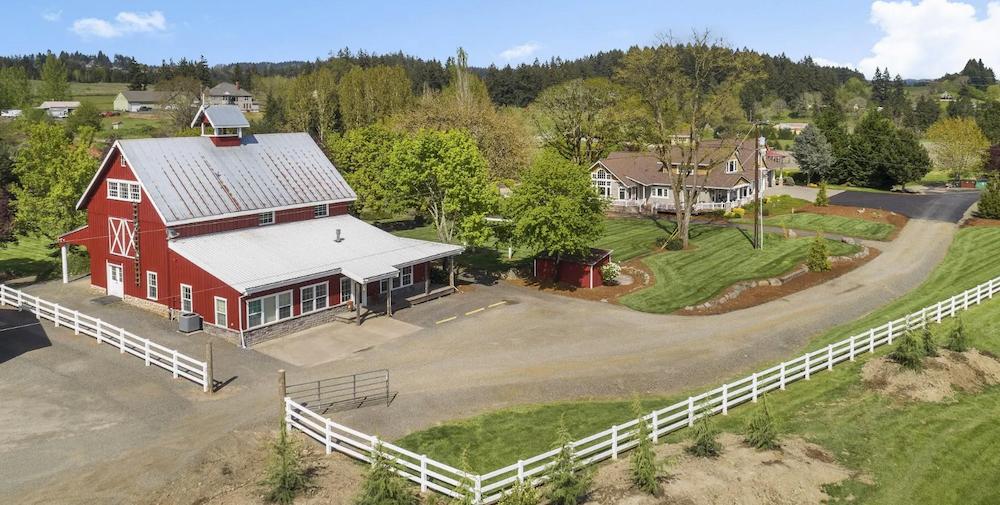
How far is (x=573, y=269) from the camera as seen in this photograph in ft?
156

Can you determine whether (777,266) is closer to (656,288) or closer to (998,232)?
(656,288)

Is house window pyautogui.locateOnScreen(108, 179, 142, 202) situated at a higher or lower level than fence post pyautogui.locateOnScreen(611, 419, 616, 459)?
higher

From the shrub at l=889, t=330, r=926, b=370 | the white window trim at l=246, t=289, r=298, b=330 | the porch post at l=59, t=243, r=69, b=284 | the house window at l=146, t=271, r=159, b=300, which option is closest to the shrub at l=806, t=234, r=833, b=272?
the shrub at l=889, t=330, r=926, b=370

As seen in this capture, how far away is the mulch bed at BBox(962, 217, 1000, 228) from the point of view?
199 ft

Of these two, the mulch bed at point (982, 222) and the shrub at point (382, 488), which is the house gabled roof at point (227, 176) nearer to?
the shrub at point (382, 488)

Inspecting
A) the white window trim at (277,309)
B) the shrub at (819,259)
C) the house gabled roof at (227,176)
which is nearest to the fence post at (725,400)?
the white window trim at (277,309)

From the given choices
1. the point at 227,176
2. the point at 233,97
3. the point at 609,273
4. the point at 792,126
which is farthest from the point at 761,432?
the point at 233,97

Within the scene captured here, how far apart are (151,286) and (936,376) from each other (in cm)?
3765

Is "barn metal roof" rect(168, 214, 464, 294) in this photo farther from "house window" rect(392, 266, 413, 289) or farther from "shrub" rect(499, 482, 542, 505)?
"shrub" rect(499, 482, 542, 505)

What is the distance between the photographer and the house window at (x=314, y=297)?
38562 mm

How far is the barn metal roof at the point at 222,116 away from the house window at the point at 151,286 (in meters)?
9.47

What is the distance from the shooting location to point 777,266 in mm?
49812

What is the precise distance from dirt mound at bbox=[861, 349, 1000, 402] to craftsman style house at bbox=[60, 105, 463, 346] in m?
23.3

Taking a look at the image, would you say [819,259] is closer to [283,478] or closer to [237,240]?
[237,240]
